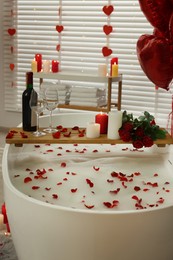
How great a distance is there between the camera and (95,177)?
5.57 ft

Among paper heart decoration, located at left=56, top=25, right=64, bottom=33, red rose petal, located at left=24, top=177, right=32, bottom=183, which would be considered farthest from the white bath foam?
paper heart decoration, located at left=56, top=25, right=64, bottom=33

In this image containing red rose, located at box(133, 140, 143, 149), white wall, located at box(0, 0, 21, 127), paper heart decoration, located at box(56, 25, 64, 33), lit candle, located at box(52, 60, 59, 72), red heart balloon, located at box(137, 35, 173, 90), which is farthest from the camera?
white wall, located at box(0, 0, 21, 127)

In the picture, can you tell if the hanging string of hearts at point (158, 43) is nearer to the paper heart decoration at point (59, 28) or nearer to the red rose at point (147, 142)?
the red rose at point (147, 142)

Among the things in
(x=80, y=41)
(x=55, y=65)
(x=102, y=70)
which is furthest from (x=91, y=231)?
(x=80, y=41)

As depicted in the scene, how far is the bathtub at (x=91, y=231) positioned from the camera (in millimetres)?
1209

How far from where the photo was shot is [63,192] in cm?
154

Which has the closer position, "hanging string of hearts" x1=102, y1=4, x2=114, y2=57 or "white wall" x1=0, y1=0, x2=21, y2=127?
"hanging string of hearts" x1=102, y1=4, x2=114, y2=57

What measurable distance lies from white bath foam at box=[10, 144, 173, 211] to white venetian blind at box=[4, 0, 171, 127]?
1.98 m

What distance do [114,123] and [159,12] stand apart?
0.62 metres

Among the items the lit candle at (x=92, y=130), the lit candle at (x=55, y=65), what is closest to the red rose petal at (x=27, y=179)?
the lit candle at (x=92, y=130)

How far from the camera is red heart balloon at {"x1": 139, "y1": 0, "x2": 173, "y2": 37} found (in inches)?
59.2

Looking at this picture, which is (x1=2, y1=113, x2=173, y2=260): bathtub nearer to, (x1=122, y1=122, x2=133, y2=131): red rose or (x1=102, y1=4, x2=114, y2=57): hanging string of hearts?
(x1=122, y1=122, x2=133, y2=131): red rose

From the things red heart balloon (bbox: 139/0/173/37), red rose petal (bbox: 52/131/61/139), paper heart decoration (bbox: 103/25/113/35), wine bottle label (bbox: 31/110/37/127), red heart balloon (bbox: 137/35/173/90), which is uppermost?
paper heart decoration (bbox: 103/25/113/35)

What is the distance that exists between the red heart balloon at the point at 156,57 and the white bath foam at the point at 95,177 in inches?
16.8
